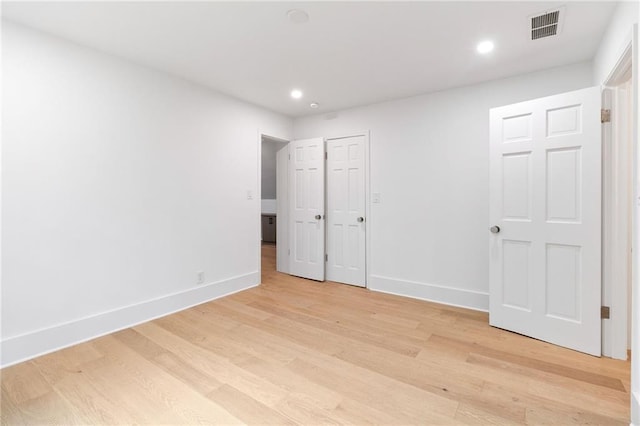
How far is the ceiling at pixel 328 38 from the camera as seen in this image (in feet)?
6.44

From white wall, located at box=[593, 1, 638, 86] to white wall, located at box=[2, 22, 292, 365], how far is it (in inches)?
137

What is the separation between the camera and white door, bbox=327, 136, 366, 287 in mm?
3977

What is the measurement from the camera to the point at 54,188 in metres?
2.28

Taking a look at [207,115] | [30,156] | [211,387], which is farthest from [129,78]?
[211,387]

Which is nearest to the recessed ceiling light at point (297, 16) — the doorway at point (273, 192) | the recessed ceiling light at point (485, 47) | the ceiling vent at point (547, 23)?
the recessed ceiling light at point (485, 47)

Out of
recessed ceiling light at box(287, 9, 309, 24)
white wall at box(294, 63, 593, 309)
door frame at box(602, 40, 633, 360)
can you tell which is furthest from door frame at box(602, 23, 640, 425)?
recessed ceiling light at box(287, 9, 309, 24)

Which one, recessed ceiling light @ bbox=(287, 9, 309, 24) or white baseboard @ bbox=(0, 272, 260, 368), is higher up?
recessed ceiling light @ bbox=(287, 9, 309, 24)

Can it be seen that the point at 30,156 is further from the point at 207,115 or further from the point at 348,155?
the point at 348,155

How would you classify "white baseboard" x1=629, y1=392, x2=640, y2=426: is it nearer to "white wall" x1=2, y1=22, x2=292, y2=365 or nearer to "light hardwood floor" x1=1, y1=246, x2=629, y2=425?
"light hardwood floor" x1=1, y1=246, x2=629, y2=425

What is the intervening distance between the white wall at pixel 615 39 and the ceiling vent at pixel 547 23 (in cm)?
30

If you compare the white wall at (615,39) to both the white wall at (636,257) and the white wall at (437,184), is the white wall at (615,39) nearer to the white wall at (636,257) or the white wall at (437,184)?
the white wall at (636,257)

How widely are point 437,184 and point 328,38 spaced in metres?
2.00

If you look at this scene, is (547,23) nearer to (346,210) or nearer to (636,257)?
(636,257)

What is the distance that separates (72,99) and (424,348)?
347cm
